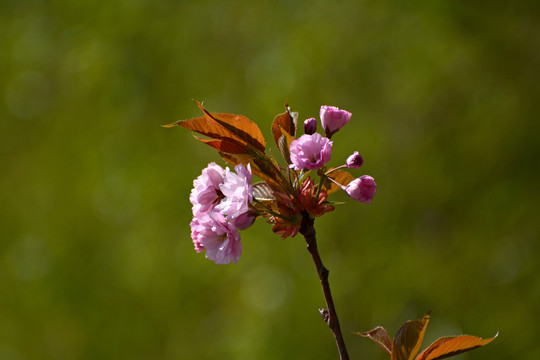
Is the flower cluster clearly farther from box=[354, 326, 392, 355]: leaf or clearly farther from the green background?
the green background

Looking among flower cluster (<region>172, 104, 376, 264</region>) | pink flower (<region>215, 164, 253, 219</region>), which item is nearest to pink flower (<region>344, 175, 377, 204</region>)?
flower cluster (<region>172, 104, 376, 264</region>)

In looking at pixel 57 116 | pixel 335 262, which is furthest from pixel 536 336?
pixel 57 116

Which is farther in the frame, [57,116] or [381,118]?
[57,116]

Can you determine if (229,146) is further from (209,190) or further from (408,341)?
(408,341)

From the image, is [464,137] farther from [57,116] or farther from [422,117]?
[57,116]

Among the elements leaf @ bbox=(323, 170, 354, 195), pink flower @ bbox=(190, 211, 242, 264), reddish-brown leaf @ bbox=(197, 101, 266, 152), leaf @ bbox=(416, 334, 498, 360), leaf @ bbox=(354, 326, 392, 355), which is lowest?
leaf @ bbox=(416, 334, 498, 360)

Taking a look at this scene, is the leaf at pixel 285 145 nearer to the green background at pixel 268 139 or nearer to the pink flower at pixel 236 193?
the pink flower at pixel 236 193

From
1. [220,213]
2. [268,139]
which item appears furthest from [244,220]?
[268,139]
